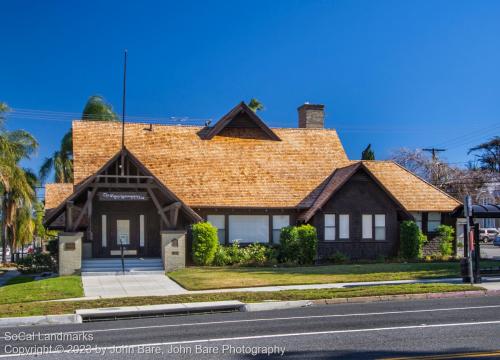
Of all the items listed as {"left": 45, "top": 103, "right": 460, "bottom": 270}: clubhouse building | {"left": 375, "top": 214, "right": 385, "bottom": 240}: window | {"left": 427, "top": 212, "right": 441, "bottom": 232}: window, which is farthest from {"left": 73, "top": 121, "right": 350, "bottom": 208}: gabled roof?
{"left": 427, "top": 212, "right": 441, "bottom": 232}: window

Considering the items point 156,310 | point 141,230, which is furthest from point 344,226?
point 156,310

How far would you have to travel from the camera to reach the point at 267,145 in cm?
3484

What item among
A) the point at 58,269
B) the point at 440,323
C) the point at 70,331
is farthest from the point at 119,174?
the point at 440,323

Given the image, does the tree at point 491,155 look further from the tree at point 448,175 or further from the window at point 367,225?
the window at point 367,225

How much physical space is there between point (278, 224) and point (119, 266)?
858 centimetres

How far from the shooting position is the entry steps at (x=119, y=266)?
25.2 m

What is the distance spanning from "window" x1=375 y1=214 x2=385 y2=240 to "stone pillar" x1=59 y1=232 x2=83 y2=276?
1448 cm

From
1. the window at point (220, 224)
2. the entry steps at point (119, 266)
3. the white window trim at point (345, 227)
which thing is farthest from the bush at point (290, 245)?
the entry steps at point (119, 266)

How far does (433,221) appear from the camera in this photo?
3322 centimetres

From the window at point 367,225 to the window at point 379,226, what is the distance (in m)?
0.29

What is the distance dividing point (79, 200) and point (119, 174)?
2.10 metres

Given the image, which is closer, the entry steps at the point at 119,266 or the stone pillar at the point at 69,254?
the stone pillar at the point at 69,254

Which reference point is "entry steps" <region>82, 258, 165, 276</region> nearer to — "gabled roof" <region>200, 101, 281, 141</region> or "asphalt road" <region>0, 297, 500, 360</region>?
"gabled roof" <region>200, 101, 281, 141</region>

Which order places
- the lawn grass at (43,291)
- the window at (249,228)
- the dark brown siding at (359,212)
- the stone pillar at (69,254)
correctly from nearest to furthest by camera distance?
the lawn grass at (43,291) → the stone pillar at (69,254) → the window at (249,228) → the dark brown siding at (359,212)
